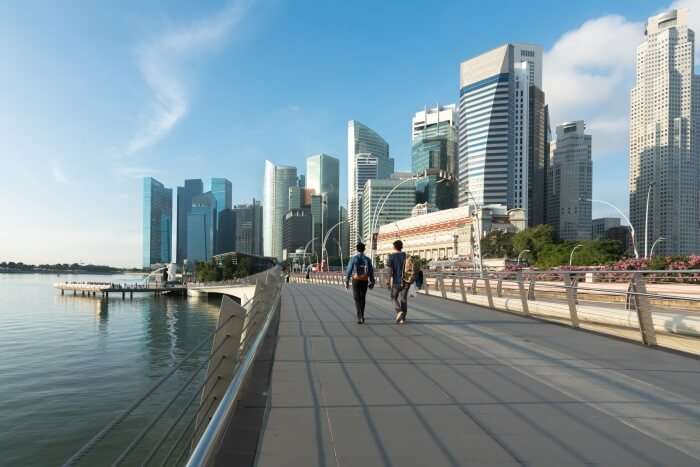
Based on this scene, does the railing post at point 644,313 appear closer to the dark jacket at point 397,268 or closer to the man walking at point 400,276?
the man walking at point 400,276

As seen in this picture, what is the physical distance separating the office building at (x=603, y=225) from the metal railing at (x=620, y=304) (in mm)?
146851

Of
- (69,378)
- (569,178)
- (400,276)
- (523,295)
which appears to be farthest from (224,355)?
(569,178)

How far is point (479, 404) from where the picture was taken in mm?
4406

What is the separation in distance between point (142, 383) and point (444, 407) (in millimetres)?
19718

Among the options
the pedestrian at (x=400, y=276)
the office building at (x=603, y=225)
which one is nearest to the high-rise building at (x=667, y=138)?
the office building at (x=603, y=225)

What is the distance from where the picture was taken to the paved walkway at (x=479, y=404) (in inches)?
130

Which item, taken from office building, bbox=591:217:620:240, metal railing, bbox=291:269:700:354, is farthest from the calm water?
office building, bbox=591:217:620:240

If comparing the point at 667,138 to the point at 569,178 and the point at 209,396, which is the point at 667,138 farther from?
the point at 209,396

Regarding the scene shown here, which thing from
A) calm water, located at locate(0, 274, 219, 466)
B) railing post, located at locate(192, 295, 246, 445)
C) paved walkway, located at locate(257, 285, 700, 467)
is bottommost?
calm water, located at locate(0, 274, 219, 466)

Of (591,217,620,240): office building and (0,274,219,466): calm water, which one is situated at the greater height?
(591,217,620,240): office building

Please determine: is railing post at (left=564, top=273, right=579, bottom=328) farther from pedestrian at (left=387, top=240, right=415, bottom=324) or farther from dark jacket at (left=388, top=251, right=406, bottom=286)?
dark jacket at (left=388, top=251, right=406, bottom=286)

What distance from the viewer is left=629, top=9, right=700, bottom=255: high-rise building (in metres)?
106

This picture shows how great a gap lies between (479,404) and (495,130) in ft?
520

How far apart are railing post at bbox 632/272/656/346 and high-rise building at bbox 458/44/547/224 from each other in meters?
146
